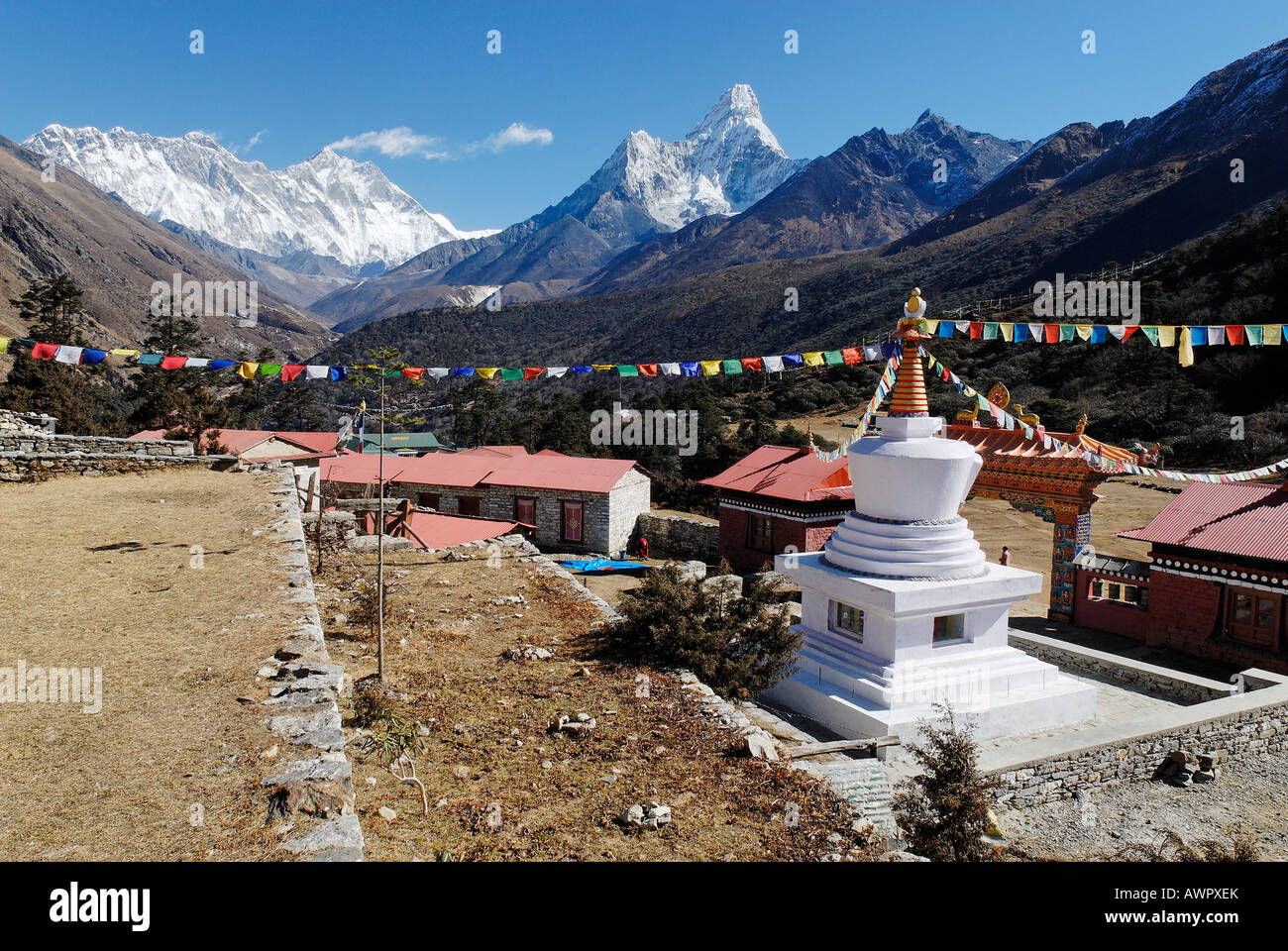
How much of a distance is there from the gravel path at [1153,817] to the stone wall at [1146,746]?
0.58 ft

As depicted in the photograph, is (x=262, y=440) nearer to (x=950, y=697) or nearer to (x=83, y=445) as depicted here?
(x=83, y=445)

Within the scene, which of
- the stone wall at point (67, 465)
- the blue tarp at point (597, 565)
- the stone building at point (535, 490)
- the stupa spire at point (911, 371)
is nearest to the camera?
the stupa spire at point (911, 371)

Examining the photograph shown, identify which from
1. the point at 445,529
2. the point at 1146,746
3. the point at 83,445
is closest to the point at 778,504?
the point at 445,529

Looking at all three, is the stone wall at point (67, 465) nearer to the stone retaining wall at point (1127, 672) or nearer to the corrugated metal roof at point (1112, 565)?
the stone retaining wall at point (1127, 672)

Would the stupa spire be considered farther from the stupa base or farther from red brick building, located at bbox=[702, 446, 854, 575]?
red brick building, located at bbox=[702, 446, 854, 575]

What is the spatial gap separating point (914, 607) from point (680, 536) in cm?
1511

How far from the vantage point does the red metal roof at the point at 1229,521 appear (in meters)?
12.6

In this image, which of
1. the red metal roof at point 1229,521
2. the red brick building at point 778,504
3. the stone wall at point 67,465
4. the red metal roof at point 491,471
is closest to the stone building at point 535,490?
the red metal roof at point 491,471

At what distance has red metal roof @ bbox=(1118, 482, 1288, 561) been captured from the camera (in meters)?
12.6

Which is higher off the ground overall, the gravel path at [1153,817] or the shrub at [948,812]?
the shrub at [948,812]

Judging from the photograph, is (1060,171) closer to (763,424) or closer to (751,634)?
(763,424)

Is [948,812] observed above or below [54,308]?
below

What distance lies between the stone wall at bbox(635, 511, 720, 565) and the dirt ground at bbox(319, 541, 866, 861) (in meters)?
13.5

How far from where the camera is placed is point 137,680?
644 cm
